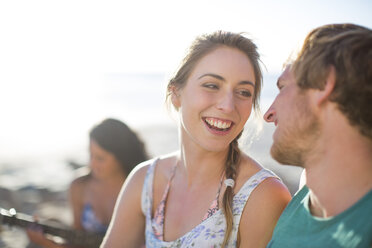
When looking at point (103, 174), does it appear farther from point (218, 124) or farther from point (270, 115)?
point (270, 115)

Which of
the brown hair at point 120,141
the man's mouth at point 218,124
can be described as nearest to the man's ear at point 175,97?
the man's mouth at point 218,124

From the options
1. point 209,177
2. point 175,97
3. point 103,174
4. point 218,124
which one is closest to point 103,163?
point 103,174

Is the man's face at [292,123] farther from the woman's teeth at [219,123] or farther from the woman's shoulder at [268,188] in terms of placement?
the woman's teeth at [219,123]

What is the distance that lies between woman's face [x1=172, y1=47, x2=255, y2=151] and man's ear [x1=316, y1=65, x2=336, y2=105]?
0.82 meters

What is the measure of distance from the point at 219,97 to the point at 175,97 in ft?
1.61

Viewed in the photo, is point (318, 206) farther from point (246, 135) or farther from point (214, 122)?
point (246, 135)

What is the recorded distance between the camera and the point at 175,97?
3021mm

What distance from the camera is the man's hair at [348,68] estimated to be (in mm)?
1698

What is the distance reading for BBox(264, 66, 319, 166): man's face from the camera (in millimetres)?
1940

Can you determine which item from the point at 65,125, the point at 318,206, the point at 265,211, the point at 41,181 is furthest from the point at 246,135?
the point at 65,125

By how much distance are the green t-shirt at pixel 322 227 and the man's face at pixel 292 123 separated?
257mm

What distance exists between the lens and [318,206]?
193 centimetres

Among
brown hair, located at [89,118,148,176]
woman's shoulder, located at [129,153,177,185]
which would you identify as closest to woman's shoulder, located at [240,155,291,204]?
woman's shoulder, located at [129,153,177,185]

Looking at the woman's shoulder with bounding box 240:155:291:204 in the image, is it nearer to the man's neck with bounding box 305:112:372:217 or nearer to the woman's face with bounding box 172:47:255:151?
the woman's face with bounding box 172:47:255:151
